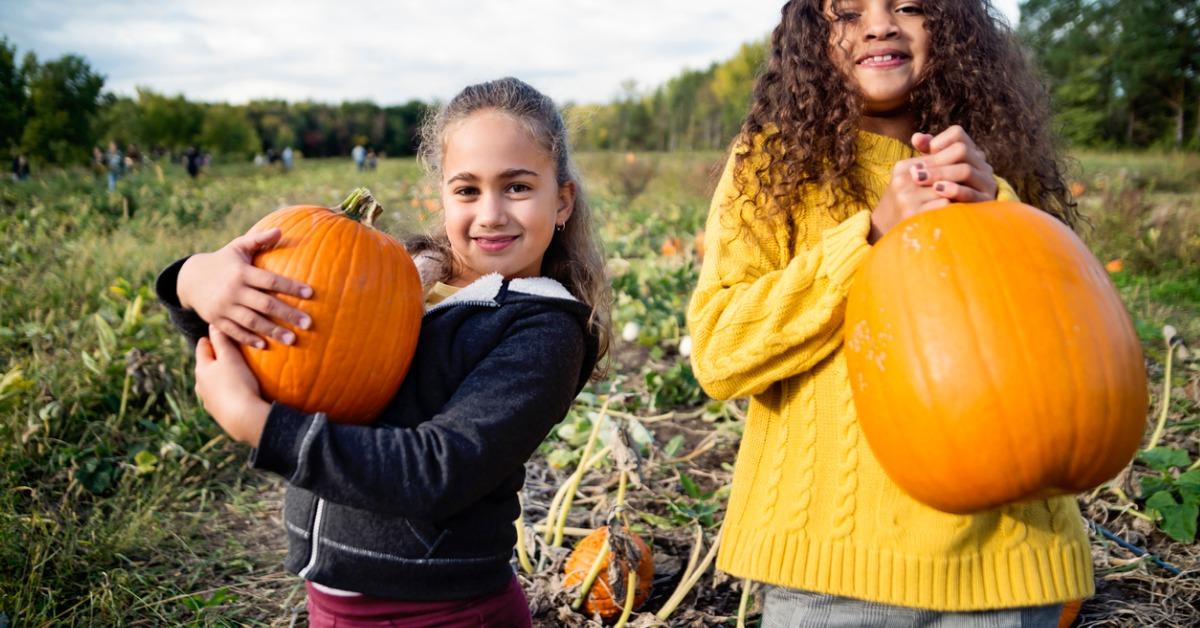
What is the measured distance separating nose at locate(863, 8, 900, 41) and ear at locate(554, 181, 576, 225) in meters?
0.66

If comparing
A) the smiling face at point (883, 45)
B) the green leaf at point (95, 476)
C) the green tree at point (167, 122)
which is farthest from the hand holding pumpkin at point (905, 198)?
the green tree at point (167, 122)

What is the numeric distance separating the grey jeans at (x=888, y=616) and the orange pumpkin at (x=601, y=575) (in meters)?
0.85

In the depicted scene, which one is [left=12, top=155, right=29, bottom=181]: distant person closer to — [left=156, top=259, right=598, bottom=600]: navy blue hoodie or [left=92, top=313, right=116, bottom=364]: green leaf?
[left=92, top=313, right=116, bottom=364]: green leaf

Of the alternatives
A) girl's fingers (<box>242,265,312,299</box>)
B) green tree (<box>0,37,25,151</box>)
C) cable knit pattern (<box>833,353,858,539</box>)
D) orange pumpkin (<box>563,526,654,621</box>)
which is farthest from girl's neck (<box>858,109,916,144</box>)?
green tree (<box>0,37,25,151</box>)

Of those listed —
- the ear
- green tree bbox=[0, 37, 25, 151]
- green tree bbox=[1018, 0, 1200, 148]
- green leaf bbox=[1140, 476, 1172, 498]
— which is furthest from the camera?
green tree bbox=[1018, 0, 1200, 148]

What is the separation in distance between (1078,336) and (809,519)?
0.55 metres

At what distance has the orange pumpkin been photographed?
2414 mm

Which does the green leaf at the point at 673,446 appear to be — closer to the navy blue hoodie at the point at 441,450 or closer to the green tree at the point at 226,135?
the navy blue hoodie at the point at 441,450

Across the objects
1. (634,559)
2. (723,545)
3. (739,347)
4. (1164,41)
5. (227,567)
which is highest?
(1164,41)

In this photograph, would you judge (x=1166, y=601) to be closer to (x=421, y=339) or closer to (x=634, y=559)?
(x=634, y=559)

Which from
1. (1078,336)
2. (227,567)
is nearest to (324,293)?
(1078,336)

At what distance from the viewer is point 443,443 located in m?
1.26

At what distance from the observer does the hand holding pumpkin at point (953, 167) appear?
1.35 meters

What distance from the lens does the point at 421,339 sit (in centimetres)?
153
